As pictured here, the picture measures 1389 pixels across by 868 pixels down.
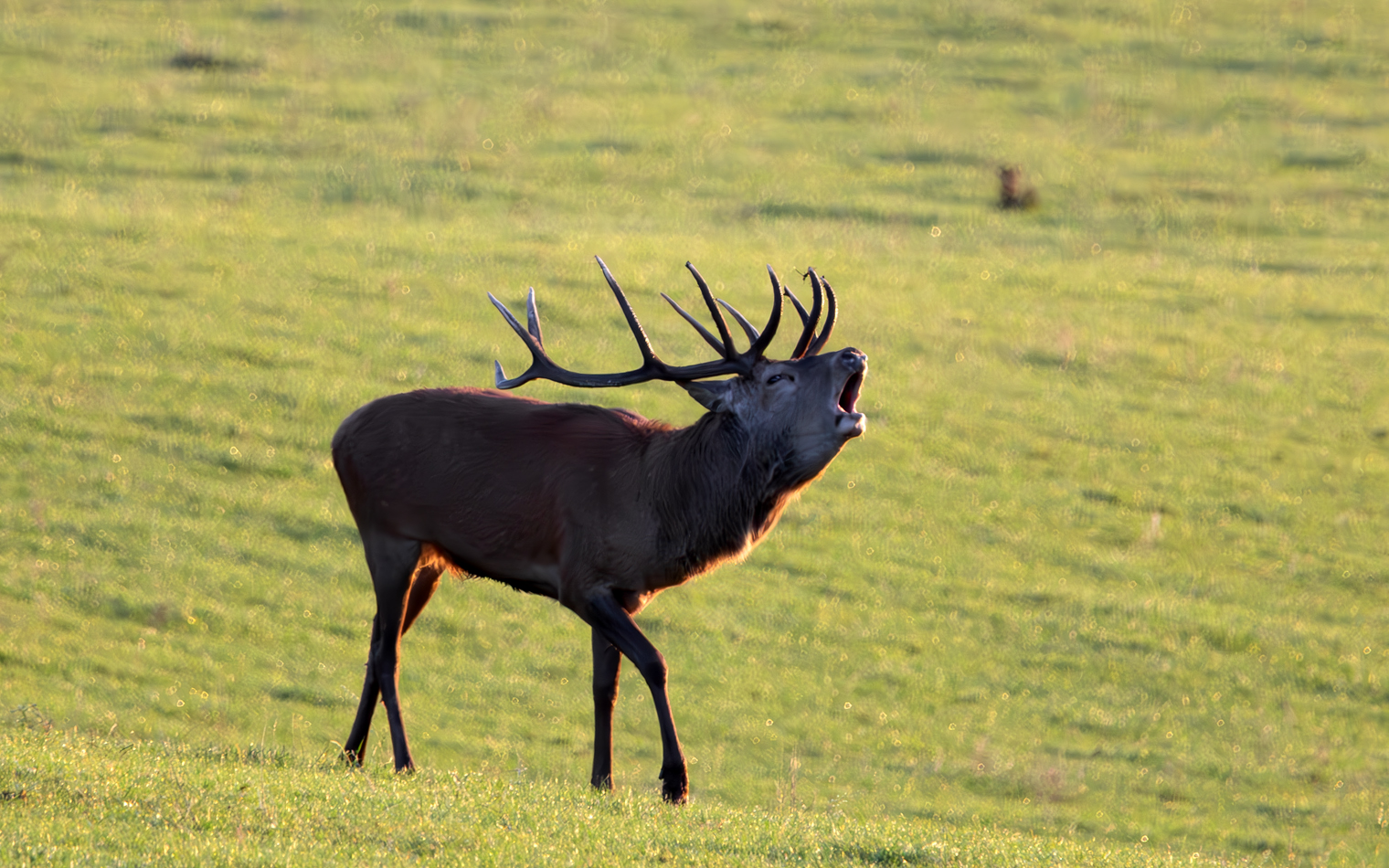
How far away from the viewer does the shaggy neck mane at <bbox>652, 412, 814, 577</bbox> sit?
31.5ft

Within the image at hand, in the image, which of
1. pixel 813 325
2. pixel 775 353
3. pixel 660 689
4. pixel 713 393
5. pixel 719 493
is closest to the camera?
pixel 660 689

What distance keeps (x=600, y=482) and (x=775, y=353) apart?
506 inches

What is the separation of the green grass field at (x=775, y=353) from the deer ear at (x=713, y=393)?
7.68 ft

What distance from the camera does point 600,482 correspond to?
32.4 feet

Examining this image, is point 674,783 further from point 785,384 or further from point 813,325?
point 813,325

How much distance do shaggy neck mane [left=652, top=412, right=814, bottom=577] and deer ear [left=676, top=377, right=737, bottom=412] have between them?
0.18 ft

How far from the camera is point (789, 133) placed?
32.1 meters

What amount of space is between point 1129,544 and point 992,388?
3993 millimetres

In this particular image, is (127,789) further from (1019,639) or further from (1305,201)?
(1305,201)

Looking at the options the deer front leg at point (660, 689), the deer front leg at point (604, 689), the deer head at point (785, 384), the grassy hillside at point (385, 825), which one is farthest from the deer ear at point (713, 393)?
the grassy hillside at point (385, 825)

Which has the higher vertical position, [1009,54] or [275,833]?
[1009,54]

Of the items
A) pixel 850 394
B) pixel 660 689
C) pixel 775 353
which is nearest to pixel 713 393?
pixel 850 394

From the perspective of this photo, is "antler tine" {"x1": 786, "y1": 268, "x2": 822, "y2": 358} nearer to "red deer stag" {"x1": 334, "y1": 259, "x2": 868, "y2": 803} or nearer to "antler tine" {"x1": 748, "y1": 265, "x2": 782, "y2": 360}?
"red deer stag" {"x1": 334, "y1": 259, "x2": 868, "y2": 803}

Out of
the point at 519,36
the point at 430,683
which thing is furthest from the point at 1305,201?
the point at 430,683
